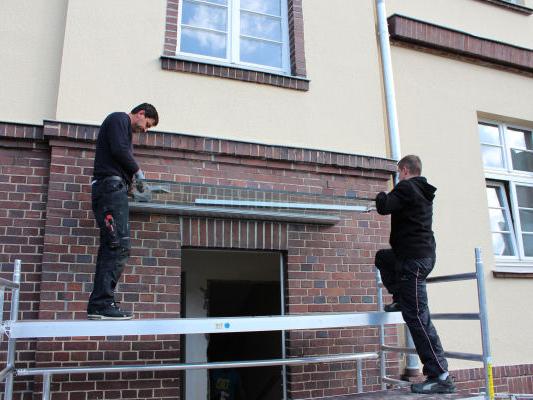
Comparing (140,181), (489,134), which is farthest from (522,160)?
(140,181)

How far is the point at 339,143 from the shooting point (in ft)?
19.1

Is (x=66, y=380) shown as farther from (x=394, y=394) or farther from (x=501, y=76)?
(x=501, y=76)

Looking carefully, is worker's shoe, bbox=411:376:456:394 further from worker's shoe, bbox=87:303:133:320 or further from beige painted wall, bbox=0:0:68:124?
beige painted wall, bbox=0:0:68:124

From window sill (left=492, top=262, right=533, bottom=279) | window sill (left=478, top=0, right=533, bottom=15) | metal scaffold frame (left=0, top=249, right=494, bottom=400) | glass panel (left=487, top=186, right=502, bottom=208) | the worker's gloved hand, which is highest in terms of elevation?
window sill (left=478, top=0, right=533, bottom=15)

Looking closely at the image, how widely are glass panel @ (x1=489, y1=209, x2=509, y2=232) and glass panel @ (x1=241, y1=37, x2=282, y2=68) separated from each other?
322 cm

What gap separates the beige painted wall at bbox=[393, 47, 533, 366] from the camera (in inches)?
241

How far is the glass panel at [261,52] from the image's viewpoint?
580 centimetres

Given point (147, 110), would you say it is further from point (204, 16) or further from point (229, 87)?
point (204, 16)

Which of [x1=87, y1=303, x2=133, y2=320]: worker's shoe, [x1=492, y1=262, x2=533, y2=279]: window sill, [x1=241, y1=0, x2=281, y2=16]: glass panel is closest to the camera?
[x1=87, y1=303, x2=133, y2=320]: worker's shoe

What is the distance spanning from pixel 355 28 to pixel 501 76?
2.29 meters

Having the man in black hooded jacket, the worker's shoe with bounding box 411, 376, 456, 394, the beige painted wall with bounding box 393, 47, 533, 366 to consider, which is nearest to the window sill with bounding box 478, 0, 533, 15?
the beige painted wall with bounding box 393, 47, 533, 366

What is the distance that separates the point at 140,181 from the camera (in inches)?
165

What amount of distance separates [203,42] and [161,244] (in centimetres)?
213

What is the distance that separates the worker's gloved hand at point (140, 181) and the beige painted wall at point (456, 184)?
3.19m
